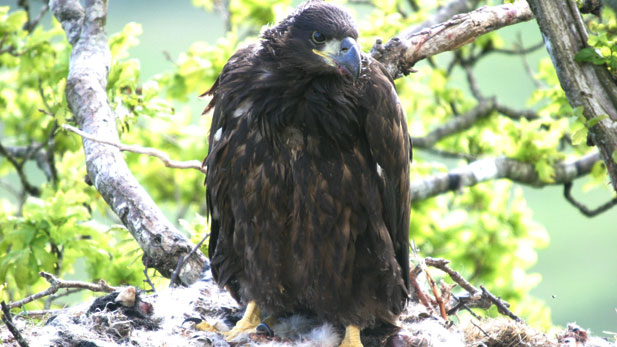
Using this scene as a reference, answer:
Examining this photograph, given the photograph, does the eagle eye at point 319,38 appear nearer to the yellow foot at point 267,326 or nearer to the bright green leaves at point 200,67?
the yellow foot at point 267,326

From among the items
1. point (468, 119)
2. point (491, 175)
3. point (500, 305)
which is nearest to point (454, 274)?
point (500, 305)

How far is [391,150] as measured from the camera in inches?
153

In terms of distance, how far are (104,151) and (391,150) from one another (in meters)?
2.00

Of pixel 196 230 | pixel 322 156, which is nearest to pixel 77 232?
pixel 196 230

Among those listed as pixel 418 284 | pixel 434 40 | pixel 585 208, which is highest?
pixel 434 40

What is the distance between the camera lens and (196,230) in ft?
17.1

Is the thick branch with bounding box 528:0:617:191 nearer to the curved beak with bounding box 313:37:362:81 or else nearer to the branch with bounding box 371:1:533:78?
Answer: the branch with bounding box 371:1:533:78

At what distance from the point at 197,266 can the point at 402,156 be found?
1.59 meters

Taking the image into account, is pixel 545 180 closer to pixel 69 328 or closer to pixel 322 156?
pixel 322 156

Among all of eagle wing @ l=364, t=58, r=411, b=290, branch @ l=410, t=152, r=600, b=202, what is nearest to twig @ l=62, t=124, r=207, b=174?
eagle wing @ l=364, t=58, r=411, b=290

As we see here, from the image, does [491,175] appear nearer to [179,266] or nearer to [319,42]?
[179,266]

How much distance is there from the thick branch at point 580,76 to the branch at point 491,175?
2.09m

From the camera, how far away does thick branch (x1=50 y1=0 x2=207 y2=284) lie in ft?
14.9

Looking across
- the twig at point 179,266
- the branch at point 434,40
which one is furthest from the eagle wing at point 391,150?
the twig at point 179,266
